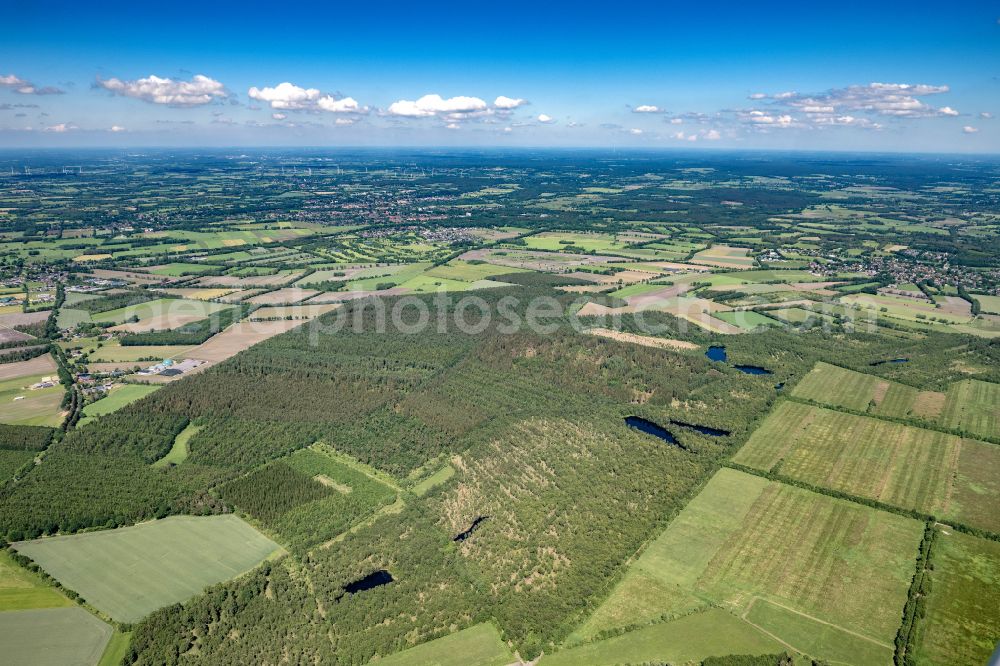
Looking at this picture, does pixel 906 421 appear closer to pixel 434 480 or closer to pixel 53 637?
pixel 434 480

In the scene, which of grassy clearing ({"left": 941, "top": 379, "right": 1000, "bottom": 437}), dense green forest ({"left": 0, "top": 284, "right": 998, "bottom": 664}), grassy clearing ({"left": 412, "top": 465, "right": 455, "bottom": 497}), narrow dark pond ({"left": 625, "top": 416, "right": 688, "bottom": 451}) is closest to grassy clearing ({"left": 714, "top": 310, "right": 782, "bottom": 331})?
dense green forest ({"left": 0, "top": 284, "right": 998, "bottom": 664})

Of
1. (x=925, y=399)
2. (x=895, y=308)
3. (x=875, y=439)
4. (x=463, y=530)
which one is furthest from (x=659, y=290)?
(x=463, y=530)

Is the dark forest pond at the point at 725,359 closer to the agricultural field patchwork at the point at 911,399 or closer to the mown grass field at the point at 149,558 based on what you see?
the agricultural field patchwork at the point at 911,399

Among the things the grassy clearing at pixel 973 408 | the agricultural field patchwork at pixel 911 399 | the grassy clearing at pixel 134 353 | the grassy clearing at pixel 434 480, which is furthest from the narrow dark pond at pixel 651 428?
the grassy clearing at pixel 134 353

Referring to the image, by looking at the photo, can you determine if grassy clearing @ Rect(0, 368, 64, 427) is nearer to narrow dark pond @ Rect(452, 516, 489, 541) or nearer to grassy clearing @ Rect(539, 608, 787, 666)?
narrow dark pond @ Rect(452, 516, 489, 541)

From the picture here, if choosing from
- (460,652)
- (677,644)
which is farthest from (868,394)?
(460,652)
